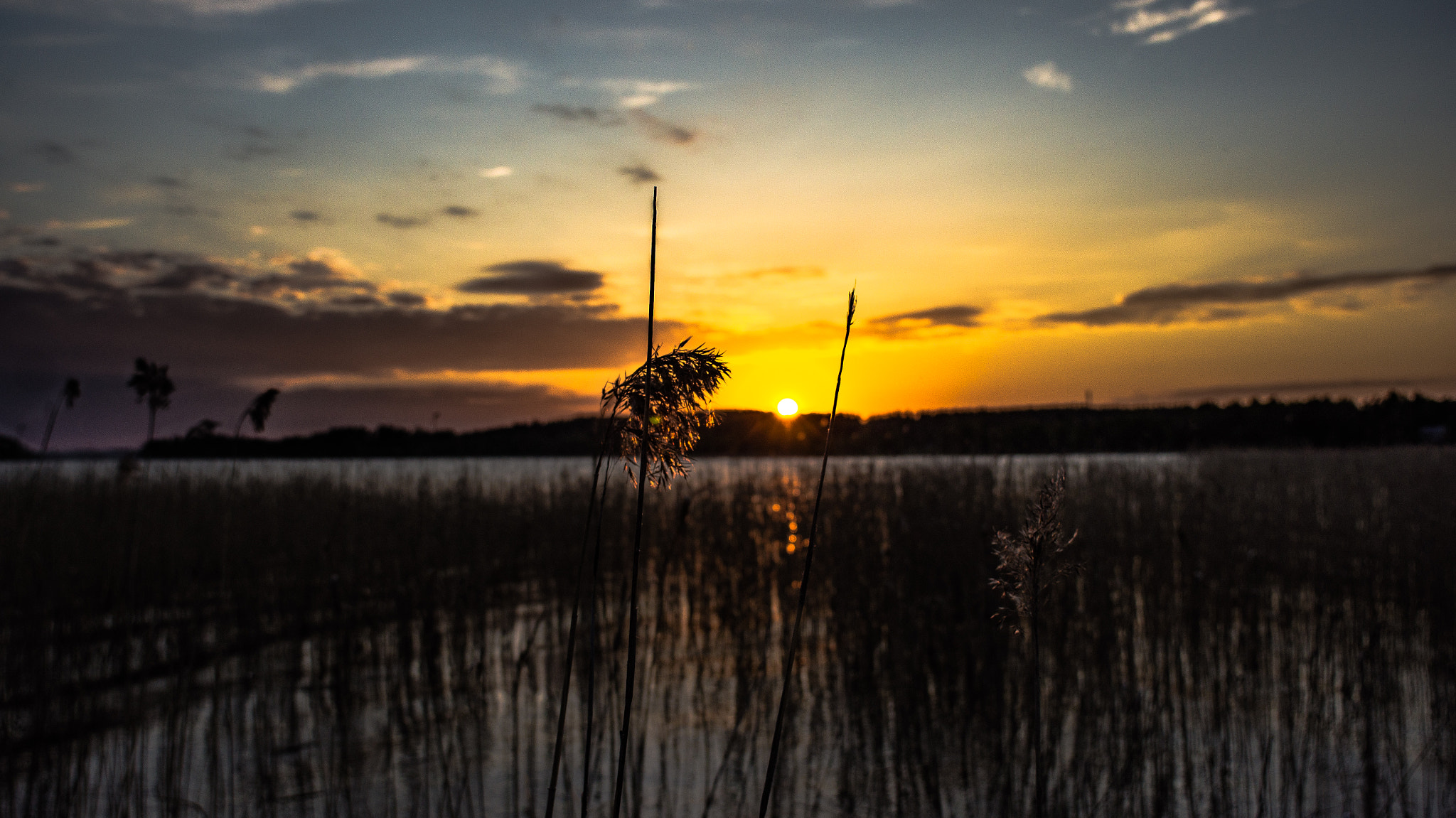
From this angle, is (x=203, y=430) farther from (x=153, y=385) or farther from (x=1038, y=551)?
(x=1038, y=551)

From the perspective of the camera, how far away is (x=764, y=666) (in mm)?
3598

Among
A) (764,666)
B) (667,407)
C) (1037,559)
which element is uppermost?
A: (667,407)

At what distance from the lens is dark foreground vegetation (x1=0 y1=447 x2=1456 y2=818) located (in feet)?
12.1

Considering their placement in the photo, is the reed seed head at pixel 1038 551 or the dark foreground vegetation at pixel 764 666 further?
the dark foreground vegetation at pixel 764 666

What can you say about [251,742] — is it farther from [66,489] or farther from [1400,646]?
[66,489]

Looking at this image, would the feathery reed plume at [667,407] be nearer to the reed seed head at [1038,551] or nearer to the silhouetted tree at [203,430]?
the reed seed head at [1038,551]

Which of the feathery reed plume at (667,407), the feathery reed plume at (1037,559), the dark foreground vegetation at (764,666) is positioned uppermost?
the feathery reed plume at (667,407)

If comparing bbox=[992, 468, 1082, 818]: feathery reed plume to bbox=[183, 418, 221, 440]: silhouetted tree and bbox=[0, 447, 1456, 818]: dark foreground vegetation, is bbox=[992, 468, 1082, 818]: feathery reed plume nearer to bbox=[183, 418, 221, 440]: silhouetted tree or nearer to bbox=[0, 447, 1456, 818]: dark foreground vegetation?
bbox=[0, 447, 1456, 818]: dark foreground vegetation

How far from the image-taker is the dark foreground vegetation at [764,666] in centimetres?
370

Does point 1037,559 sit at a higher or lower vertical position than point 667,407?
lower

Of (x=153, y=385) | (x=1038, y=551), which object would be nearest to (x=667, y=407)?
(x=1038, y=551)

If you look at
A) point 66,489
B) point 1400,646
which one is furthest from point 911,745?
point 66,489

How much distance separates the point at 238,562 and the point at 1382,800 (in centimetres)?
1044

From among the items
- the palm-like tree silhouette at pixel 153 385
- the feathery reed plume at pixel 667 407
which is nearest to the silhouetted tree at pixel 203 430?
the palm-like tree silhouette at pixel 153 385
